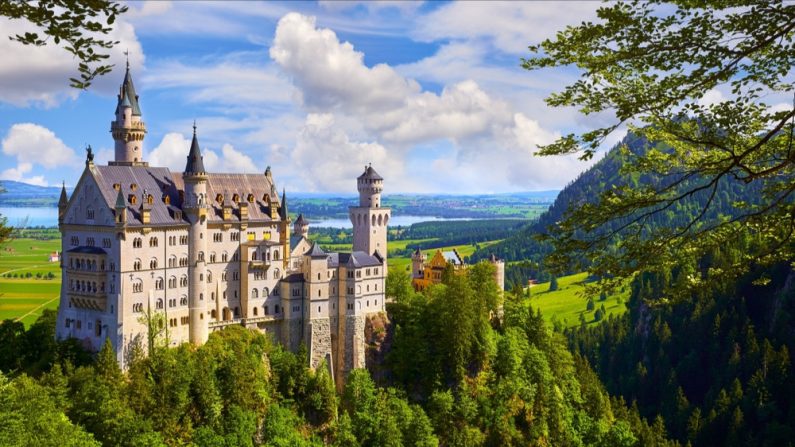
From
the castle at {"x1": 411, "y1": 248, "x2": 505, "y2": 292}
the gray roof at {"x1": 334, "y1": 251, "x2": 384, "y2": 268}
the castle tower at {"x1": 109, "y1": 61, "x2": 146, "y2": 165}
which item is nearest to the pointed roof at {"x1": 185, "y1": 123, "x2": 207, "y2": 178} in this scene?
the castle tower at {"x1": 109, "y1": 61, "x2": 146, "y2": 165}

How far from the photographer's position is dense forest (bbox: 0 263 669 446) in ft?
234

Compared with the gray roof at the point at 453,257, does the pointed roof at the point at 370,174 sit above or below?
above

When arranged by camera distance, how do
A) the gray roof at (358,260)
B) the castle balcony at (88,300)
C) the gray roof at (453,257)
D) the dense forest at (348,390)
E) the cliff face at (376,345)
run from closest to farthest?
the dense forest at (348,390)
the castle balcony at (88,300)
the gray roof at (358,260)
the cliff face at (376,345)
the gray roof at (453,257)

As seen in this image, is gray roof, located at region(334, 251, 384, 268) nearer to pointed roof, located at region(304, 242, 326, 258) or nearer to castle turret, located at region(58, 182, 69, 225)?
pointed roof, located at region(304, 242, 326, 258)

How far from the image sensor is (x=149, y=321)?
7894 cm

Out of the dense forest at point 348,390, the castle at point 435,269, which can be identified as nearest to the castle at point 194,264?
the dense forest at point 348,390

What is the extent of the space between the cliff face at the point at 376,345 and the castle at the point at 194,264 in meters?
1.37

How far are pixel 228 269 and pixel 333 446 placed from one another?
21.2 meters

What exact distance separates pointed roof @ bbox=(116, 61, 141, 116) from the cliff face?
3455cm

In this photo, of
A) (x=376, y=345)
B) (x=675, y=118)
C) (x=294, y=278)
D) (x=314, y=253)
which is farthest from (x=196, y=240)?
(x=675, y=118)

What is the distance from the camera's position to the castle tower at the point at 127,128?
89.7 metres

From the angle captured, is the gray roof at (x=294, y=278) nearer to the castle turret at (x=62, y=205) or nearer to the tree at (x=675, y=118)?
the castle turret at (x=62, y=205)

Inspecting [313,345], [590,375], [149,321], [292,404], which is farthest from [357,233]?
[590,375]

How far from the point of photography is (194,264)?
3292 inches
